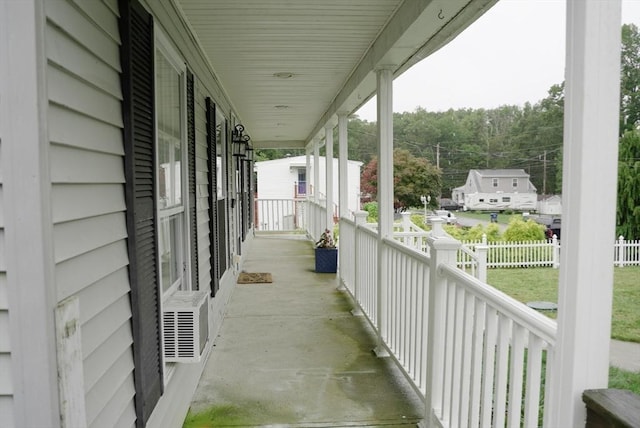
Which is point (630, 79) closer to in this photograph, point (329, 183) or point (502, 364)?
point (502, 364)

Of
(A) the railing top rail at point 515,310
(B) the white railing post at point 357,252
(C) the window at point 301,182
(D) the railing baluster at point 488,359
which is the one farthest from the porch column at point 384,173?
(C) the window at point 301,182

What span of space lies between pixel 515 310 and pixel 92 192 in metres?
1.46

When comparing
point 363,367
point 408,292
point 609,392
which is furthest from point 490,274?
point 609,392

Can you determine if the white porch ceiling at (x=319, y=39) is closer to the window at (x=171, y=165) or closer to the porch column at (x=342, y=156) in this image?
the porch column at (x=342, y=156)

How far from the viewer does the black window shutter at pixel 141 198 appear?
192 cm

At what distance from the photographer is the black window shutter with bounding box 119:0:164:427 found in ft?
6.30

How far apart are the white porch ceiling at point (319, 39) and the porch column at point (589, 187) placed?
4.66 ft

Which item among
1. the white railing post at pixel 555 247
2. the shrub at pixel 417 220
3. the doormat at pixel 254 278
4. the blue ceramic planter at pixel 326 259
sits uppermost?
the white railing post at pixel 555 247

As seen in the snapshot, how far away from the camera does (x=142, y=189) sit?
2.10 m

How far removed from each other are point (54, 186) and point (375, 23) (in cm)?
265

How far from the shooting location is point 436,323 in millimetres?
2562

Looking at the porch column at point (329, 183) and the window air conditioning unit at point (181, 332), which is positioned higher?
the porch column at point (329, 183)

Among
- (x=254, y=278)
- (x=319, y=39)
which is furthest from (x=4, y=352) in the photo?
(x=254, y=278)

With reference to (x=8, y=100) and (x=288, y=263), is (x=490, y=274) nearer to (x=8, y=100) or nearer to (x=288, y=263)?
(x=8, y=100)
